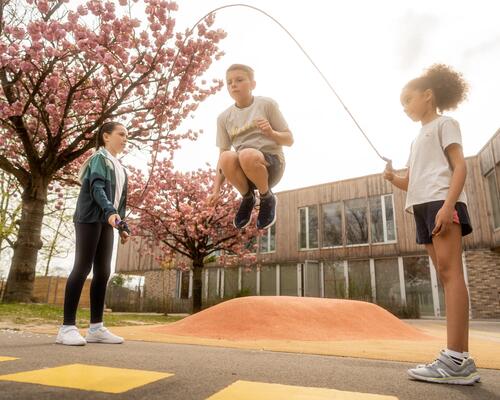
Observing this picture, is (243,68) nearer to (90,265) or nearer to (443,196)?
(443,196)

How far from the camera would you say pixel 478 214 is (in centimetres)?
1733

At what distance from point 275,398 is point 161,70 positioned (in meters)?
10.1

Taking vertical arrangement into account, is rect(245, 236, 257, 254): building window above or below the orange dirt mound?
above

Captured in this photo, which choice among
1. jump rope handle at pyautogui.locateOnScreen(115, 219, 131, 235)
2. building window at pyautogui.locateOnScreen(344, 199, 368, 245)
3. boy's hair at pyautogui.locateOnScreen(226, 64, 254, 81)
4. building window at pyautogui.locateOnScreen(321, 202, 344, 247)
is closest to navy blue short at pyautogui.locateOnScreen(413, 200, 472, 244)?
boy's hair at pyautogui.locateOnScreen(226, 64, 254, 81)

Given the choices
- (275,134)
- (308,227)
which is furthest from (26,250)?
(308,227)

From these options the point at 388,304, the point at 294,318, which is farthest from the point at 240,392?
the point at 388,304

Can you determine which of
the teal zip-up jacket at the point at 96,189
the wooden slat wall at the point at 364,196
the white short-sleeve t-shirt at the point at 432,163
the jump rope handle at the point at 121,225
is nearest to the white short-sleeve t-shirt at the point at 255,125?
the white short-sleeve t-shirt at the point at 432,163

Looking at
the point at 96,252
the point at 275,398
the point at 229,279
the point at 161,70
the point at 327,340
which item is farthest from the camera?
the point at 229,279

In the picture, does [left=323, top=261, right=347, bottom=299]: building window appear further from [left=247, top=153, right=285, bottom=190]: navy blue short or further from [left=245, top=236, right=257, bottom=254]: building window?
[left=247, top=153, right=285, bottom=190]: navy blue short

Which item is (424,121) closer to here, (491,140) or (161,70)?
(161,70)

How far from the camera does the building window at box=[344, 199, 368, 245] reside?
20.0 m

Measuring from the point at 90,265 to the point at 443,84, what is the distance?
142 inches

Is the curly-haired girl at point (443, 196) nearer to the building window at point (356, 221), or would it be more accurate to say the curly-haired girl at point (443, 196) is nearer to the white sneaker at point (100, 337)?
the white sneaker at point (100, 337)

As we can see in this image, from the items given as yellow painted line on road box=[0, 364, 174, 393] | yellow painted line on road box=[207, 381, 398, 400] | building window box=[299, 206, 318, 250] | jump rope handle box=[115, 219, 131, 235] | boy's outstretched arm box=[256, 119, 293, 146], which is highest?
building window box=[299, 206, 318, 250]
